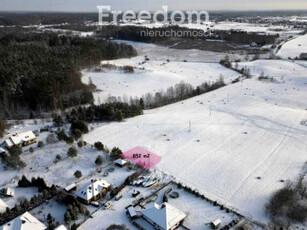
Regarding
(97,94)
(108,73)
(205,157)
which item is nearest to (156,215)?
(205,157)

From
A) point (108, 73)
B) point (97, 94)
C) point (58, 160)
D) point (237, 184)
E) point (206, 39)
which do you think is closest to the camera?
point (237, 184)

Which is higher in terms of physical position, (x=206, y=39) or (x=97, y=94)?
(x=206, y=39)

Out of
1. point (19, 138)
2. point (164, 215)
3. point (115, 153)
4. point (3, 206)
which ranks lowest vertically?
point (3, 206)

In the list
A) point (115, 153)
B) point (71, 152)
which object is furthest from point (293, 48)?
point (71, 152)

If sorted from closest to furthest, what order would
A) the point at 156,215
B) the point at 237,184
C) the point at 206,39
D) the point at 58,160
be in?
the point at 156,215
the point at 237,184
the point at 58,160
the point at 206,39

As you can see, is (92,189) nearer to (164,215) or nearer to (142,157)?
(164,215)

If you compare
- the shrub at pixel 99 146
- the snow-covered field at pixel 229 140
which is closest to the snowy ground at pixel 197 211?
the snow-covered field at pixel 229 140

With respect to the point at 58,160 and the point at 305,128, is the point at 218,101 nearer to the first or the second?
the point at 305,128
